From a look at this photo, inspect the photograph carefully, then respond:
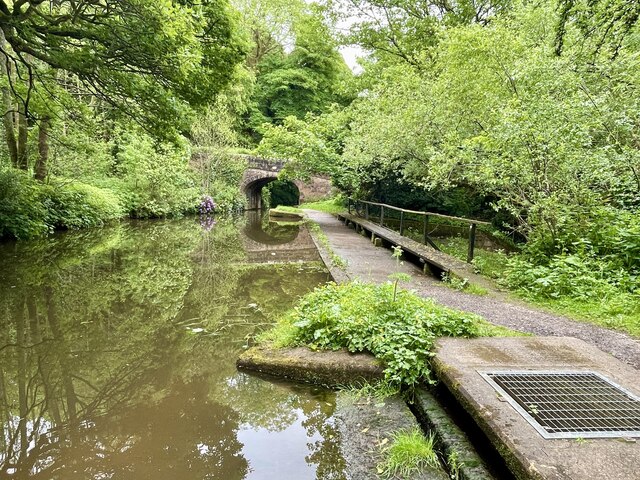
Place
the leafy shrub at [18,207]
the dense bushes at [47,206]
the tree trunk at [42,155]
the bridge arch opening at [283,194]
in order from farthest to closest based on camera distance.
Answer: the bridge arch opening at [283,194] → the tree trunk at [42,155] → the dense bushes at [47,206] → the leafy shrub at [18,207]

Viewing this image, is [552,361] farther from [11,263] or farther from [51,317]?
[11,263]

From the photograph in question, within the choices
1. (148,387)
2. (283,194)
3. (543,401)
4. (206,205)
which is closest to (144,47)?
(148,387)

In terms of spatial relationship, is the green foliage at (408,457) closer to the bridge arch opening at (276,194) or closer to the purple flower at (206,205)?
the purple flower at (206,205)

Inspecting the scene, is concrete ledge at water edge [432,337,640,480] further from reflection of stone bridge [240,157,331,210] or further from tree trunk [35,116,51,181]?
reflection of stone bridge [240,157,331,210]

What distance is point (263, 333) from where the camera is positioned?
4.50 meters

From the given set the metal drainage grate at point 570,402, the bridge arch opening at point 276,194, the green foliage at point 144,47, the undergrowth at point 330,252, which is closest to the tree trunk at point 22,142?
the green foliage at point 144,47

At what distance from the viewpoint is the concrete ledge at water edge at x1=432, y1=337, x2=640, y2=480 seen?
1.96 m

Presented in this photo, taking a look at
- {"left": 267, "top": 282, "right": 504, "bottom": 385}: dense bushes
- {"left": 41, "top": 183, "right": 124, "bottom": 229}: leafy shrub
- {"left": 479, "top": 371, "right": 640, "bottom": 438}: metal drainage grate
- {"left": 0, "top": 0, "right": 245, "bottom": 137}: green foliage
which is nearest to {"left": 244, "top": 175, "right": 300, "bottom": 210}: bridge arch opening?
{"left": 41, "top": 183, "right": 124, "bottom": 229}: leafy shrub

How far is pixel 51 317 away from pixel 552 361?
5.45 m

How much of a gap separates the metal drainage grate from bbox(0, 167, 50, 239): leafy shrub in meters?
12.0

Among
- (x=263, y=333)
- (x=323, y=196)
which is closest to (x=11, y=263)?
(x=263, y=333)

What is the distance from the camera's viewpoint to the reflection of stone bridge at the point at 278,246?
31.8ft

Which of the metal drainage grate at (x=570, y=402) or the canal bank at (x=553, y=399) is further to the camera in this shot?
the metal drainage grate at (x=570, y=402)

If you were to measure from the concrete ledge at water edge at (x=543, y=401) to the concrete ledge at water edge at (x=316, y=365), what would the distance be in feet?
1.91
